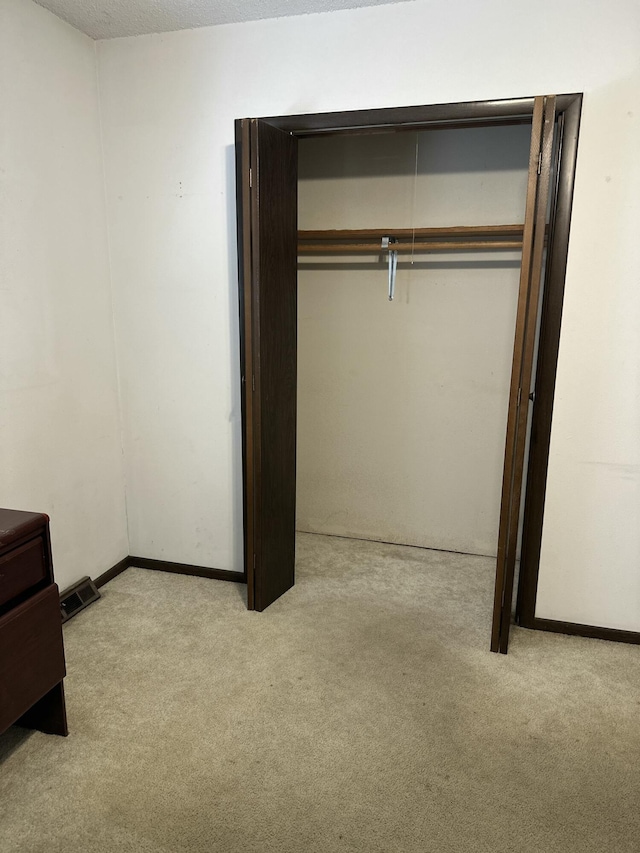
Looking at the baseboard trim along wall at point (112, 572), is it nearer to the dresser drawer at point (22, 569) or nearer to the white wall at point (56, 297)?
the white wall at point (56, 297)

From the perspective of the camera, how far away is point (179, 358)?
2.83 metres

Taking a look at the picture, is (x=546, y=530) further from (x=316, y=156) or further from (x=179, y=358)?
(x=316, y=156)

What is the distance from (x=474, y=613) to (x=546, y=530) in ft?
1.67

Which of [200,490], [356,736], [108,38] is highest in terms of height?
[108,38]

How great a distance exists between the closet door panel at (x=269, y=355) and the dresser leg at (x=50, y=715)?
0.93 m

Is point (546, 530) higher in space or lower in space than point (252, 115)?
lower

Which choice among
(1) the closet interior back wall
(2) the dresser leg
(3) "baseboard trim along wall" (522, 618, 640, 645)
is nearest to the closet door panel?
(1) the closet interior back wall

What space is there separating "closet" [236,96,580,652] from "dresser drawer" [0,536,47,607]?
3.22ft

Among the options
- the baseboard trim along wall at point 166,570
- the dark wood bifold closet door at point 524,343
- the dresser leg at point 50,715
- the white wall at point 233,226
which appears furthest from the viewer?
the baseboard trim along wall at point 166,570

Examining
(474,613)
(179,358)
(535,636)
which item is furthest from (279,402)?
(535,636)

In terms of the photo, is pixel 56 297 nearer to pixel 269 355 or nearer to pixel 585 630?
pixel 269 355

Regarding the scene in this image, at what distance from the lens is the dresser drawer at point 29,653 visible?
1611 millimetres

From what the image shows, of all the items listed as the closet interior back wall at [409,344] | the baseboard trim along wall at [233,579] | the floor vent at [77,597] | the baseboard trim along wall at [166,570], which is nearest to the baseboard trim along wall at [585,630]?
the baseboard trim along wall at [233,579]

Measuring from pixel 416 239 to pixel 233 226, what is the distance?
0.97m
